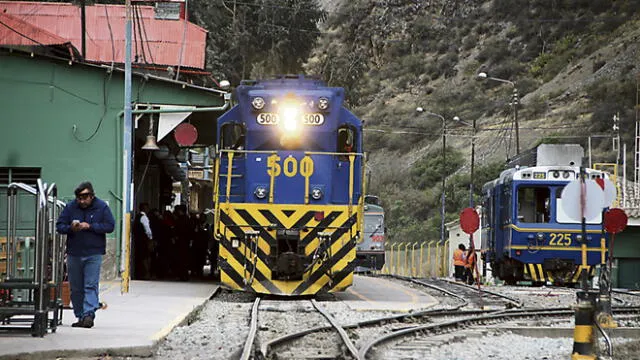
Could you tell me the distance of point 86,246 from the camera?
13.3m

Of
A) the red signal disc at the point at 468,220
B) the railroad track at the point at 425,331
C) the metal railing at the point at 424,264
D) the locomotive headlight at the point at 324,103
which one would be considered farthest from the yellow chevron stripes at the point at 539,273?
the metal railing at the point at 424,264

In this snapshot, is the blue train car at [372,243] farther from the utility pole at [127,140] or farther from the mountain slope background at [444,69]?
the utility pole at [127,140]

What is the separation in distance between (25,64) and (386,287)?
9.94 meters

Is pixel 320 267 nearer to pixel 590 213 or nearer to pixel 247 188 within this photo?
pixel 247 188

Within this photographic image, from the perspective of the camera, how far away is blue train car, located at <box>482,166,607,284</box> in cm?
2831

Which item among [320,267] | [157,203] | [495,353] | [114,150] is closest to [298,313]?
[320,267]

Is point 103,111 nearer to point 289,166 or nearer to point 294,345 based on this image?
point 289,166

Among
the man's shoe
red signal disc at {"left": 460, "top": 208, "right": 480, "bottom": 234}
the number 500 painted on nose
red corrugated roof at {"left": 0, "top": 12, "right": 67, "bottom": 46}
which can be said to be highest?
red corrugated roof at {"left": 0, "top": 12, "right": 67, "bottom": 46}

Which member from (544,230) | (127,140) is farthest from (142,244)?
(544,230)

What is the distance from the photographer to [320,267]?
20469 millimetres

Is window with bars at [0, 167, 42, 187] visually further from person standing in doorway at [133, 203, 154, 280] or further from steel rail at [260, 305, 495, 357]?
steel rail at [260, 305, 495, 357]

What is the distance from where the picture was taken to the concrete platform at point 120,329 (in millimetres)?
11070


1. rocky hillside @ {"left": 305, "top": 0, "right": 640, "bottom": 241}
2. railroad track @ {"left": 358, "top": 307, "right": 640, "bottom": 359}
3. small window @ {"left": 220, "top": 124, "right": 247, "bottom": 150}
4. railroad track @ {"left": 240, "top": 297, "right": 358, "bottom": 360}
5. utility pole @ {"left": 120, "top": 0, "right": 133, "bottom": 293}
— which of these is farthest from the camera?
rocky hillside @ {"left": 305, "top": 0, "right": 640, "bottom": 241}

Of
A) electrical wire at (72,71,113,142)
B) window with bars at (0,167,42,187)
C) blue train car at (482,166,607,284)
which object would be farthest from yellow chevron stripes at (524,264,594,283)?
window with bars at (0,167,42,187)
